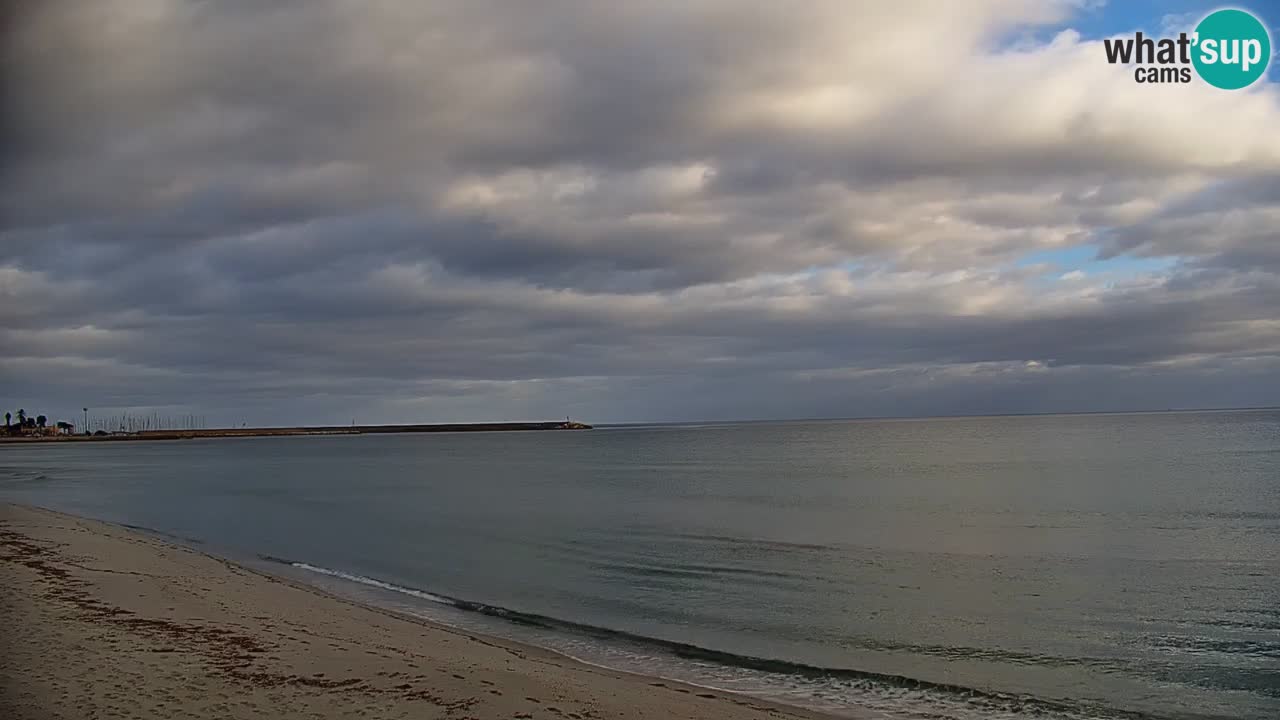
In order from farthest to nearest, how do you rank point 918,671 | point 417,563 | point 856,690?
point 417,563
point 918,671
point 856,690

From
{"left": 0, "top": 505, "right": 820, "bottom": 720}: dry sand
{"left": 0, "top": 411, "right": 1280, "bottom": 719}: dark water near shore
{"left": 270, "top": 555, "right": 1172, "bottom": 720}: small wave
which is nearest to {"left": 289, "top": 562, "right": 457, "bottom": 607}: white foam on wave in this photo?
{"left": 0, "top": 411, "right": 1280, "bottom": 719}: dark water near shore

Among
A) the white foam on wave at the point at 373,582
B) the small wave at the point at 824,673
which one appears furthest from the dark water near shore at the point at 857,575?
the white foam on wave at the point at 373,582

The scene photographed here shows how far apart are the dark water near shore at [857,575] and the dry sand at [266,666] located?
196 cm

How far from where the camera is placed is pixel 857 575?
23328mm

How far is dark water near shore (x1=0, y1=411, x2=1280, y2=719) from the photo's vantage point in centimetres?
1422

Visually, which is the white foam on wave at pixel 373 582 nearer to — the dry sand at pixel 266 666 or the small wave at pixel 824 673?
the small wave at pixel 824 673

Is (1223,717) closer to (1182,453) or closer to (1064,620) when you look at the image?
(1064,620)

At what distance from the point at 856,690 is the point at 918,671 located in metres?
1.67

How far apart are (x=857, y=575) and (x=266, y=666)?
15.7 meters

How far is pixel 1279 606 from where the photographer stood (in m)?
18.7

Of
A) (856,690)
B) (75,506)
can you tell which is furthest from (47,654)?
(75,506)

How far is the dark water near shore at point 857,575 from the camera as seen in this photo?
46.6 ft

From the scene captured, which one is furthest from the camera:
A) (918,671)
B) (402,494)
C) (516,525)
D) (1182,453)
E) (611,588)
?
(1182,453)

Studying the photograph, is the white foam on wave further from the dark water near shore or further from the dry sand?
the dry sand
